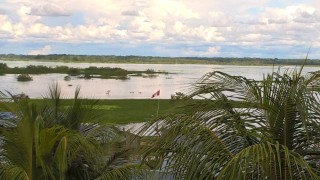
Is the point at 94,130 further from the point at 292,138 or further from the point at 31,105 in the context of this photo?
the point at 292,138

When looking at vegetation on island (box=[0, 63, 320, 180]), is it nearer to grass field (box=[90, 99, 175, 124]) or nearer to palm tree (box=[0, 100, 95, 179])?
palm tree (box=[0, 100, 95, 179])

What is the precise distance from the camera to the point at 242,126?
4.67 metres

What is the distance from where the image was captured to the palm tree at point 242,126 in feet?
14.0

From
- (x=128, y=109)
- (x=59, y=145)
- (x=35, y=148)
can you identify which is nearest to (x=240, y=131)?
(x=59, y=145)

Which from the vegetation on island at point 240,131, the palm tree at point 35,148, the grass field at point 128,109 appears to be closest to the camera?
the vegetation on island at point 240,131

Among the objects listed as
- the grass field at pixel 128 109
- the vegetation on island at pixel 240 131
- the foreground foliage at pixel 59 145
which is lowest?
the grass field at pixel 128 109

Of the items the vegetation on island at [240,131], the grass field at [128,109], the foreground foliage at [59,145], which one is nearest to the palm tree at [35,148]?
the foreground foliage at [59,145]

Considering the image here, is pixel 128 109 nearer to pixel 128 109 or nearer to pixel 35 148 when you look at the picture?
pixel 128 109

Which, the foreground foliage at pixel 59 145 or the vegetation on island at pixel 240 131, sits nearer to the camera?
the vegetation on island at pixel 240 131

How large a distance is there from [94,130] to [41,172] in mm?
1225

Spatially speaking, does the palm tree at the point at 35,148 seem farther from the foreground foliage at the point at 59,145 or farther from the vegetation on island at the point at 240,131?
the vegetation on island at the point at 240,131

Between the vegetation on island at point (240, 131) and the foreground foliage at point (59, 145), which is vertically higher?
the vegetation on island at point (240, 131)

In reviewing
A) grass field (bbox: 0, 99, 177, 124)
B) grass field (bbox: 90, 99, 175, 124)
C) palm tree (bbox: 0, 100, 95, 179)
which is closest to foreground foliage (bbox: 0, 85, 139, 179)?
palm tree (bbox: 0, 100, 95, 179)

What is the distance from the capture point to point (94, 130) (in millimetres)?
8102
